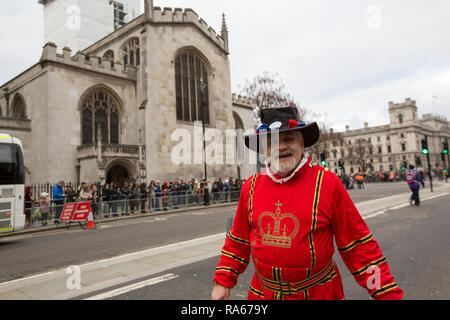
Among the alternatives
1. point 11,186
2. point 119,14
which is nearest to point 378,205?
point 11,186

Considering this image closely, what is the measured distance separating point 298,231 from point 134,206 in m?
15.8

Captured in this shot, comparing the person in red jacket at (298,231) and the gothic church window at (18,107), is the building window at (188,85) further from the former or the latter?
the person in red jacket at (298,231)

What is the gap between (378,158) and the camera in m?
95.6

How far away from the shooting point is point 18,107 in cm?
2533

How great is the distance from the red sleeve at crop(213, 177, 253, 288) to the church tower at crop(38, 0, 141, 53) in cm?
4410

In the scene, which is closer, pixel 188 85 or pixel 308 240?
pixel 308 240

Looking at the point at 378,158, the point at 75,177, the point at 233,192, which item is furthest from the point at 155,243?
the point at 378,158

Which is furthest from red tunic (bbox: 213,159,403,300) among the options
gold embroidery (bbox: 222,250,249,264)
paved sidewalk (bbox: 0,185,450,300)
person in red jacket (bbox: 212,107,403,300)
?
paved sidewalk (bbox: 0,185,450,300)

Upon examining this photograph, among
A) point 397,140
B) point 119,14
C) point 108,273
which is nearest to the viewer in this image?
point 108,273

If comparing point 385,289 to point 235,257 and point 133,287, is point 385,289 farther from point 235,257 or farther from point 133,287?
point 133,287

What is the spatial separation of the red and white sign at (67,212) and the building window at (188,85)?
15.2 meters

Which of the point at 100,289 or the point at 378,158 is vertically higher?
the point at 378,158
